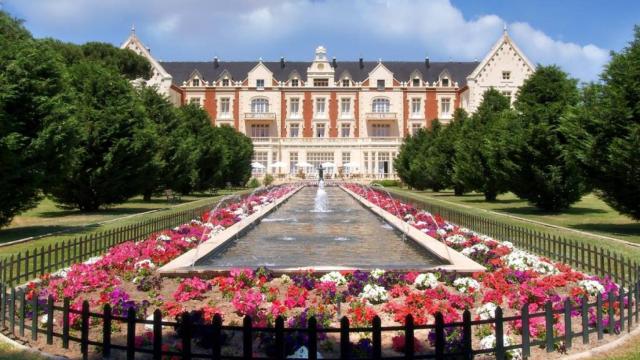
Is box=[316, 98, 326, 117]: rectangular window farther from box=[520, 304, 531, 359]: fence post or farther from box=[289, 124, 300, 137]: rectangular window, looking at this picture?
box=[520, 304, 531, 359]: fence post

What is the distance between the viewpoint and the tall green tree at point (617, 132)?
1775cm

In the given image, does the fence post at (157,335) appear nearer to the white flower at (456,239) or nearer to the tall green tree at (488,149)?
the white flower at (456,239)

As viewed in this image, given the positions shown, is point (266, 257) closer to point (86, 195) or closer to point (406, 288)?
point (406, 288)

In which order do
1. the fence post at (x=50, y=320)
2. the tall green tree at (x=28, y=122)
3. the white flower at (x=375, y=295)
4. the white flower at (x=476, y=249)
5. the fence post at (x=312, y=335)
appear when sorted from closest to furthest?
the fence post at (x=312, y=335) < the fence post at (x=50, y=320) < the white flower at (x=375, y=295) < the white flower at (x=476, y=249) < the tall green tree at (x=28, y=122)

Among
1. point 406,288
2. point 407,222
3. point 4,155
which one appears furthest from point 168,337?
point 407,222

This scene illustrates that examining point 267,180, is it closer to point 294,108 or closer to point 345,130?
point 294,108

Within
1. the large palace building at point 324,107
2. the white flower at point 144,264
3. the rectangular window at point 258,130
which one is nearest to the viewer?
the white flower at point 144,264

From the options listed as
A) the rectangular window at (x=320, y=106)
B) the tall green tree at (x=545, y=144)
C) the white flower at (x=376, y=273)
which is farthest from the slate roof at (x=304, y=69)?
the white flower at (x=376, y=273)

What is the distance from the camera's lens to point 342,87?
86.3 meters

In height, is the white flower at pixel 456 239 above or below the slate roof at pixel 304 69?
below

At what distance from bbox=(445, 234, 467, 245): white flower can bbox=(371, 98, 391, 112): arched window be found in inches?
2852

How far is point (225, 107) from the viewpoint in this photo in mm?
86375

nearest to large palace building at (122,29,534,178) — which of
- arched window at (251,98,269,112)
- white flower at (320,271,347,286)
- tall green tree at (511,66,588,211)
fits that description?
arched window at (251,98,269,112)

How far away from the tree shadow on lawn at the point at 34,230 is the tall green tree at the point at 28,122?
602 mm
